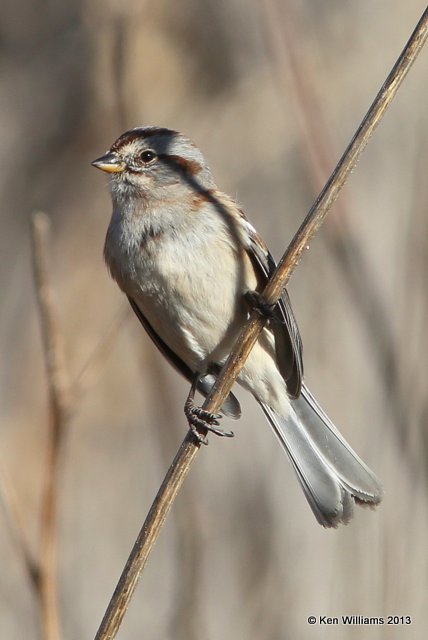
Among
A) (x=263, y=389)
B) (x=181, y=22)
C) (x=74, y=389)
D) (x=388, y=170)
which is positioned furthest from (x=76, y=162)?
(x=74, y=389)

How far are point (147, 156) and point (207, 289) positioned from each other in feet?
1.71

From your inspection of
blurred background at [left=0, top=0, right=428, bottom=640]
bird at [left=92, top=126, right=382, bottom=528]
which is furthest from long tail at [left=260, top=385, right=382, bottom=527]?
blurred background at [left=0, top=0, right=428, bottom=640]

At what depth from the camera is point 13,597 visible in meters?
3.74

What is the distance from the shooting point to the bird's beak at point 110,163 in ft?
9.79

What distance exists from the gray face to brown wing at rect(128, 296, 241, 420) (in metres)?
0.39

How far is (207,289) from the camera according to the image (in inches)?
113

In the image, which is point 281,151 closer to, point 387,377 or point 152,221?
point 152,221

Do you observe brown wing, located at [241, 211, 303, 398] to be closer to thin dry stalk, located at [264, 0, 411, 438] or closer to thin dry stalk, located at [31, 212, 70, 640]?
thin dry stalk, located at [264, 0, 411, 438]

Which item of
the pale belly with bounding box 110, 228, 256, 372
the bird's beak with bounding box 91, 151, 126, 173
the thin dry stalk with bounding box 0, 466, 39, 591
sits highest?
the bird's beak with bounding box 91, 151, 126, 173

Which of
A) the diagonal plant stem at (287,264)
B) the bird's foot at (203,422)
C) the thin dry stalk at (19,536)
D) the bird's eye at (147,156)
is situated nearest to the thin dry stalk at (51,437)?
the thin dry stalk at (19,536)

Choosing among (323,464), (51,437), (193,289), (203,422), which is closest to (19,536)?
(51,437)

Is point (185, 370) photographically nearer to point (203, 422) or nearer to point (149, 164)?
point (203, 422)

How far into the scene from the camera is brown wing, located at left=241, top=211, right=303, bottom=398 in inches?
112

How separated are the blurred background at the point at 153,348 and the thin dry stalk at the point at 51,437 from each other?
0.60 metres
